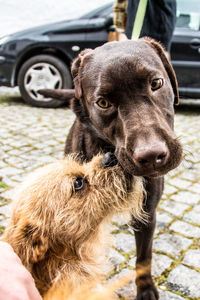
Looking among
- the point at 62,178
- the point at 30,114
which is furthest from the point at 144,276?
the point at 30,114

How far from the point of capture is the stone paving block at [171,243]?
338 centimetres

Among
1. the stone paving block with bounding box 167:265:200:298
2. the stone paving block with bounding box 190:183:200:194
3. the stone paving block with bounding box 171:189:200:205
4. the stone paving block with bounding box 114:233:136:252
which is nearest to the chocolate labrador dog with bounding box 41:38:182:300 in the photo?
the stone paving block with bounding box 167:265:200:298

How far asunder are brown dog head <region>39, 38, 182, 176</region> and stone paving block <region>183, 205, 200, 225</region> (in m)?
1.75

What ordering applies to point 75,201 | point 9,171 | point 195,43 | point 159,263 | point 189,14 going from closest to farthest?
1. point 75,201
2. point 159,263
3. point 9,171
4. point 195,43
5. point 189,14

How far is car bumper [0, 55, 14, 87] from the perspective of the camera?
333 inches

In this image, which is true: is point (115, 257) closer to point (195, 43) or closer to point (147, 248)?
point (147, 248)

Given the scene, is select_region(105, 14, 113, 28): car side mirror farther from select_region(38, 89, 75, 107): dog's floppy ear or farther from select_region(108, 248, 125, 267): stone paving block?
select_region(108, 248, 125, 267): stone paving block

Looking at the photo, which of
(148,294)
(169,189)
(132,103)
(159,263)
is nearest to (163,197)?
(169,189)

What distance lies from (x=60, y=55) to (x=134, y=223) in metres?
6.60

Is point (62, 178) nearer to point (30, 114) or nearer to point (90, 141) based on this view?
point (90, 141)

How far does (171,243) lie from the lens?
3.48 metres

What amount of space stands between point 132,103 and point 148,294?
5.29 ft

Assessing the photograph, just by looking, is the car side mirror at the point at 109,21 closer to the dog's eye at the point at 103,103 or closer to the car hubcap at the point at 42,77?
the car hubcap at the point at 42,77

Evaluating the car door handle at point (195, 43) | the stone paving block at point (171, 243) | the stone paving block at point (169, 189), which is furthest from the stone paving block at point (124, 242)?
the car door handle at point (195, 43)
